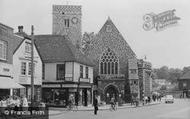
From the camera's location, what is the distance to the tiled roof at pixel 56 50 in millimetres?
49375

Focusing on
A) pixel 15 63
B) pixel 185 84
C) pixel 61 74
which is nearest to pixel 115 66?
pixel 61 74

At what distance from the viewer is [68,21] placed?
253ft

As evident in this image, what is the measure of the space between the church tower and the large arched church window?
8.70 metres

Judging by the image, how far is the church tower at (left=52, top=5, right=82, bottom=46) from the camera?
249 feet

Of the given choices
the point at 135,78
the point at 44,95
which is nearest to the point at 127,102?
the point at 135,78

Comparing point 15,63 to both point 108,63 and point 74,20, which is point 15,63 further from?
point 74,20

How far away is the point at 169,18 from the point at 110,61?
160ft

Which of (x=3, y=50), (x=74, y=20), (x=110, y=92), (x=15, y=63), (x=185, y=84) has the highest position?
(x=74, y=20)

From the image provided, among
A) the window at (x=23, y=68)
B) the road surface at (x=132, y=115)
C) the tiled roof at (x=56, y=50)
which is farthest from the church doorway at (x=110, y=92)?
the road surface at (x=132, y=115)

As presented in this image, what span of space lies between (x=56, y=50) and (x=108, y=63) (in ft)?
63.2

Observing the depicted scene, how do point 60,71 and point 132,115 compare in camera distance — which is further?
point 60,71

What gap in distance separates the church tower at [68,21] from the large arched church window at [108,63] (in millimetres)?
8700

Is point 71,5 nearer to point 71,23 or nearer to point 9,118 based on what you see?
point 71,23

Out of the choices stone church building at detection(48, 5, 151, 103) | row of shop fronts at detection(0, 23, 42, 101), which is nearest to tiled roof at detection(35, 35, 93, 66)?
row of shop fronts at detection(0, 23, 42, 101)
